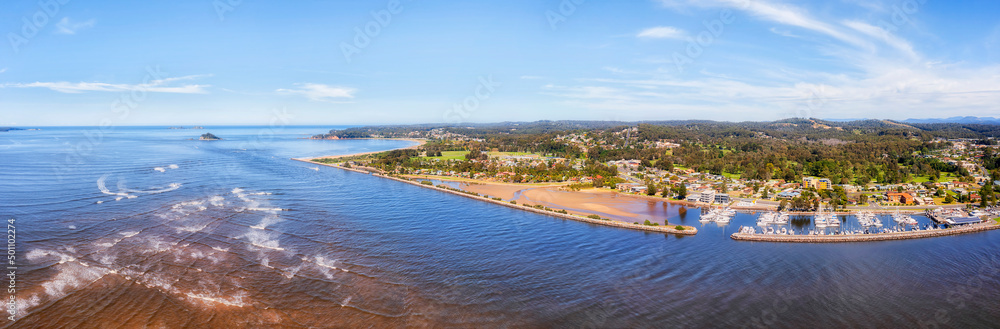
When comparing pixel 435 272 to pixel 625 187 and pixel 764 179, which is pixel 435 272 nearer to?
pixel 625 187

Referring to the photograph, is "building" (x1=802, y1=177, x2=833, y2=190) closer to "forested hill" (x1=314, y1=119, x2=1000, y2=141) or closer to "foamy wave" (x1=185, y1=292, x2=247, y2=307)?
"foamy wave" (x1=185, y1=292, x2=247, y2=307)

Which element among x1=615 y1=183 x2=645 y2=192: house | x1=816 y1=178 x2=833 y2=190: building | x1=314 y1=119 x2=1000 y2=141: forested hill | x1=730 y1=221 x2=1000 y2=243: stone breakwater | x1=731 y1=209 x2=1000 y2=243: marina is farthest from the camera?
x1=314 y1=119 x2=1000 y2=141: forested hill

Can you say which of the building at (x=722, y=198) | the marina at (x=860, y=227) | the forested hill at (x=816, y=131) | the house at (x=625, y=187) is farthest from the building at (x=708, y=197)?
the forested hill at (x=816, y=131)

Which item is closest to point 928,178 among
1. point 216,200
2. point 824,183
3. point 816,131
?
point 824,183

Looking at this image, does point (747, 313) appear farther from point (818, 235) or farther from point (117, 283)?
point (117, 283)

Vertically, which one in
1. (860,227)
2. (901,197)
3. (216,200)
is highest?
(216,200)

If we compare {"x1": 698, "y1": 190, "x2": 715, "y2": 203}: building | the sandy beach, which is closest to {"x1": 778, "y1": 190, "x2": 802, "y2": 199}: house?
{"x1": 698, "y1": 190, "x2": 715, "y2": 203}: building

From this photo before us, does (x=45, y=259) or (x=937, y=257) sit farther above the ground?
(x=45, y=259)

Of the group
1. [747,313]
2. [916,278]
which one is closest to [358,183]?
[747,313]
